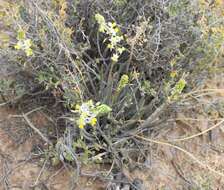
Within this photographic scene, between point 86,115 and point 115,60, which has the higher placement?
point 115,60

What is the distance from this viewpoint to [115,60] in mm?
1647

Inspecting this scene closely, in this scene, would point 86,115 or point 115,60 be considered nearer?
point 86,115

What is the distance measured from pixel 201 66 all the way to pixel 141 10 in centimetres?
39

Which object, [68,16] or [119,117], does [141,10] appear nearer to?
[68,16]

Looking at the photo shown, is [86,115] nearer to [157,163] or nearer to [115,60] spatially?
[115,60]

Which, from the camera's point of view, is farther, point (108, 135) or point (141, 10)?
point (141, 10)

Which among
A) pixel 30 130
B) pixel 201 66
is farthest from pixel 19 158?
pixel 201 66

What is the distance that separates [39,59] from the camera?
1.82m

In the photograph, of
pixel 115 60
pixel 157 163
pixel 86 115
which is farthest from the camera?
pixel 157 163

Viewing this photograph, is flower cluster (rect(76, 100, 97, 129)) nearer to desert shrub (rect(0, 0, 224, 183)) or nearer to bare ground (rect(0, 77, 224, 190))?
desert shrub (rect(0, 0, 224, 183))

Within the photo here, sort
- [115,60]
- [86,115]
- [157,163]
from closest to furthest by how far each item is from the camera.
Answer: [86,115] → [115,60] → [157,163]

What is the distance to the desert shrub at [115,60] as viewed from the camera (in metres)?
1.73

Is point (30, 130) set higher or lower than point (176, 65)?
lower

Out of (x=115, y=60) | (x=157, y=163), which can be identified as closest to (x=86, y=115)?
(x=115, y=60)
